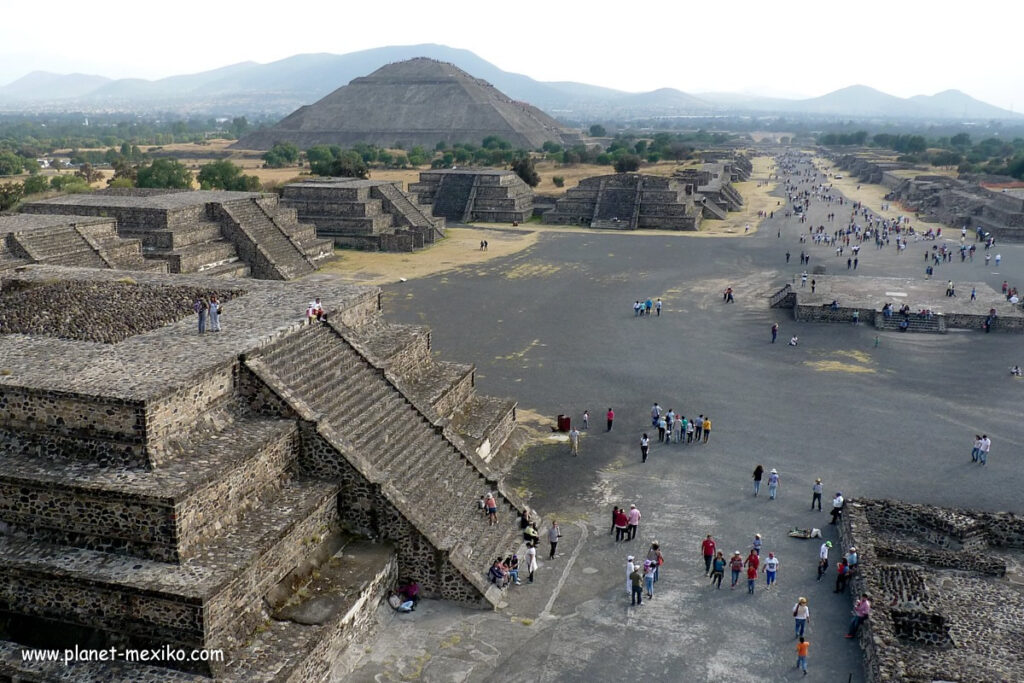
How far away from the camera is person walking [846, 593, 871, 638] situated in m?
12.2

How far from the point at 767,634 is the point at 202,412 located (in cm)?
968

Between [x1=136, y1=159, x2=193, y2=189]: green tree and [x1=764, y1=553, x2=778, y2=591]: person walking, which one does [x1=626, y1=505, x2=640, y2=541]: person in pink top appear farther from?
[x1=136, y1=159, x2=193, y2=189]: green tree

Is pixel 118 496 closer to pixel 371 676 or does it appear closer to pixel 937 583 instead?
pixel 371 676

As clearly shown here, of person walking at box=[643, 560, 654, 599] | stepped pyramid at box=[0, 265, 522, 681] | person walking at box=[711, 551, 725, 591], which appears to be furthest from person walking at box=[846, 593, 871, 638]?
stepped pyramid at box=[0, 265, 522, 681]

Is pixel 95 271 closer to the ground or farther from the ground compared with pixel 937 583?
farther from the ground

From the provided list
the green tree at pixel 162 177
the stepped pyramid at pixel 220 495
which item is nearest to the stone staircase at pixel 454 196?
the green tree at pixel 162 177

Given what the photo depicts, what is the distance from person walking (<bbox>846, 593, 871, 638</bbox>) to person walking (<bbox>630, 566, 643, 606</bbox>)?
3326 millimetres

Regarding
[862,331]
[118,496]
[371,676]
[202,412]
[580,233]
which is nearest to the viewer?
[118,496]

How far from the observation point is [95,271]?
2053 cm

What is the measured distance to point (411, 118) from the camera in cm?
14050

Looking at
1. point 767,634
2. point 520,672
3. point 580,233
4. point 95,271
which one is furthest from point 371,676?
point 580,233

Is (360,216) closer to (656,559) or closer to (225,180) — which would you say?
(225,180)

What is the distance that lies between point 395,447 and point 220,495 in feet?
13.1

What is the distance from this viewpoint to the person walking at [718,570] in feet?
44.9
